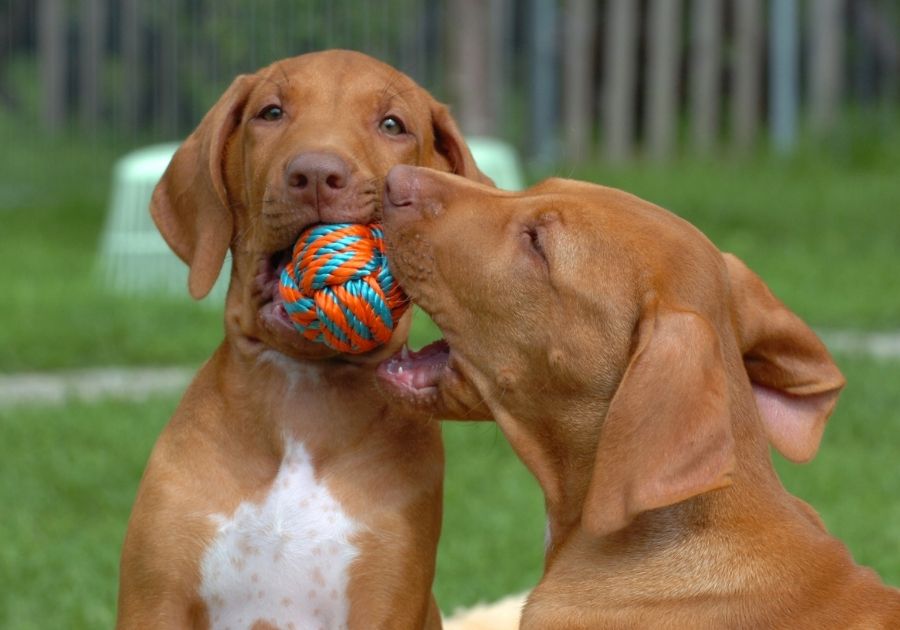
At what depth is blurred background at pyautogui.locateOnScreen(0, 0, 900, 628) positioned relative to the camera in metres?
11.0

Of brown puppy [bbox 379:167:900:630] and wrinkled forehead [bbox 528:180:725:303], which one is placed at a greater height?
wrinkled forehead [bbox 528:180:725:303]

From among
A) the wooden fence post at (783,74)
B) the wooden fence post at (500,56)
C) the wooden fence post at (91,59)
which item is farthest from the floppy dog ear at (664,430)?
the wooden fence post at (91,59)

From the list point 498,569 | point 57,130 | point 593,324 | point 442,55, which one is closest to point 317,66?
point 593,324

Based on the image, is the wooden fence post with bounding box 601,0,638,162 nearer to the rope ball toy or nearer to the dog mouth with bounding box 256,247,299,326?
the dog mouth with bounding box 256,247,299,326

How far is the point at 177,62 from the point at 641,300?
15.4 m

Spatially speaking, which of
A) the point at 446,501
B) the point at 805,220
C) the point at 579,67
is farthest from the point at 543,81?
the point at 446,501

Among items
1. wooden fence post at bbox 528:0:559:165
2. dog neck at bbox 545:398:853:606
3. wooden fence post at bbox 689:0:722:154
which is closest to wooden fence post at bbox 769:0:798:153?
wooden fence post at bbox 689:0:722:154

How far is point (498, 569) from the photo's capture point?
764 centimetres

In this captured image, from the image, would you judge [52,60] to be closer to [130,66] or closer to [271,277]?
[130,66]

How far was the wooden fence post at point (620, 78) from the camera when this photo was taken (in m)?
18.3

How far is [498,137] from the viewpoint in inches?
741

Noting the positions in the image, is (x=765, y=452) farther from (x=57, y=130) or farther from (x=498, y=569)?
(x=57, y=130)

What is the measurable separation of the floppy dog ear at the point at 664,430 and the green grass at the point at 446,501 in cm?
→ 311

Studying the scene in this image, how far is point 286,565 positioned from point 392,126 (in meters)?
1.51
